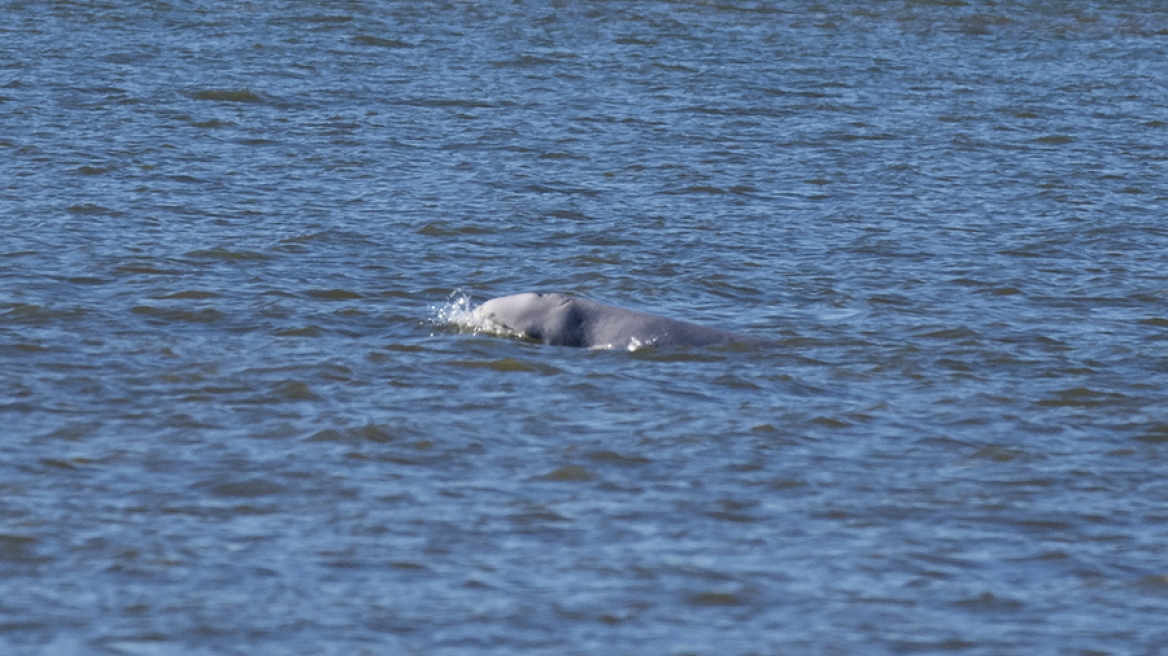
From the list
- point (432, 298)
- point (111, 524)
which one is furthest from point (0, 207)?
point (111, 524)

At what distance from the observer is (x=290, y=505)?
11992 millimetres

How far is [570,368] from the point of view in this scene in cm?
1541

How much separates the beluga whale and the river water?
211 millimetres

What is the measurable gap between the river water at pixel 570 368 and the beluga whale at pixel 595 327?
21cm

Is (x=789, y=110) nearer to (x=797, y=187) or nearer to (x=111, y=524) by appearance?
(x=797, y=187)

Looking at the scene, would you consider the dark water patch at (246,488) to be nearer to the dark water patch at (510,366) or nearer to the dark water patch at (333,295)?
the dark water patch at (510,366)

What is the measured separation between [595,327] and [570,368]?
91 centimetres

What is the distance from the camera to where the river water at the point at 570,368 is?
1066 centimetres

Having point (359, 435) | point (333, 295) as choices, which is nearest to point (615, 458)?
point (359, 435)

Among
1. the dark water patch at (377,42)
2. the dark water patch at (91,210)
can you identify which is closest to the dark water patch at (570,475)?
the dark water patch at (91,210)

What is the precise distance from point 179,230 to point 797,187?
8.29 metres

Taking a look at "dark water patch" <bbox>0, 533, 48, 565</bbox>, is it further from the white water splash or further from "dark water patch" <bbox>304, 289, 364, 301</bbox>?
"dark water patch" <bbox>304, 289, 364, 301</bbox>

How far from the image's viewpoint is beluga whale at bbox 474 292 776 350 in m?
16.0

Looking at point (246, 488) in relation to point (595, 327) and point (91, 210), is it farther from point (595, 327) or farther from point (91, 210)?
point (91, 210)
